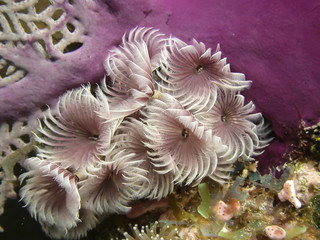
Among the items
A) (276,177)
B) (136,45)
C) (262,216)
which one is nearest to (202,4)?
A: (136,45)

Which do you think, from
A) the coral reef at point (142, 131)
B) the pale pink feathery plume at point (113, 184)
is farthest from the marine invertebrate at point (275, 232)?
the pale pink feathery plume at point (113, 184)

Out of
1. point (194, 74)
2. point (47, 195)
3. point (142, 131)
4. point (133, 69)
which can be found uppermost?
point (194, 74)

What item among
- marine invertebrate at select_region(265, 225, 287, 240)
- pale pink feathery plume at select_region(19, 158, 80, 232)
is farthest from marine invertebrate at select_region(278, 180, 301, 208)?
pale pink feathery plume at select_region(19, 158, 80, 232)

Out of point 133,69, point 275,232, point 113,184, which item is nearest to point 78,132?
point 113,184

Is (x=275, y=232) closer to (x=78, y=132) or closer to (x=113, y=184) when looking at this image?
Answer: (x=113, y=184)

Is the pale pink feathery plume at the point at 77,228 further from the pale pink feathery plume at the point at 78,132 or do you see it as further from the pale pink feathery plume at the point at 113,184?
the pale pink feathery plume at the point at 78,132

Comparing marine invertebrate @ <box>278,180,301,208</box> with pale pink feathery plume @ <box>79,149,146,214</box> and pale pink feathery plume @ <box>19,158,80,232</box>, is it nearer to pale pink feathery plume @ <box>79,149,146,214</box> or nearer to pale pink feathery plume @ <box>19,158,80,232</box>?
pale pink feathery plume @ <box>79,149,146,214</box>

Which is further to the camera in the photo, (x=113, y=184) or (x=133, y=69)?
(x=113, y=184)
